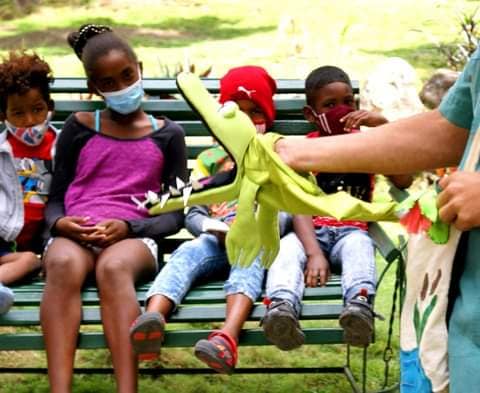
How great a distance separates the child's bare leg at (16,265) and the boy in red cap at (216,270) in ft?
1.81

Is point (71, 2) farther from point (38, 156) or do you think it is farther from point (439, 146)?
point (439, 146)

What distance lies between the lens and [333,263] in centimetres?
393

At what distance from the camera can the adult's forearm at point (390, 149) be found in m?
2.22

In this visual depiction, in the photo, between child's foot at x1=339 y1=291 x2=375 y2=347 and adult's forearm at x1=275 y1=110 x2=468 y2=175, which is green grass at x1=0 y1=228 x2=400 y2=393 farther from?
adult's forearm at x1=275 y1=110 x2=468 y2=175

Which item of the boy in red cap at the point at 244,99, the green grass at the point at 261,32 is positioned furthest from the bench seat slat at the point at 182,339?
the green grass at the point at 261,32

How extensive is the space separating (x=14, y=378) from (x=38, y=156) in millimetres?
1067

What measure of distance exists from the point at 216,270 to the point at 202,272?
0.08m

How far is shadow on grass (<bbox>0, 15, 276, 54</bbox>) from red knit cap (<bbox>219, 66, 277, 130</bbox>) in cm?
923

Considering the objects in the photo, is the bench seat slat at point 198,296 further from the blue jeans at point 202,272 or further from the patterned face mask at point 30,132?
the patterned face mask at point 30,132

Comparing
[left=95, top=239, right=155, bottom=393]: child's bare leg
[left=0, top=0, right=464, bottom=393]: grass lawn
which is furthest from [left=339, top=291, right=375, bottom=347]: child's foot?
[left=0, top=0, right=464, bottom=393]: grass lawn

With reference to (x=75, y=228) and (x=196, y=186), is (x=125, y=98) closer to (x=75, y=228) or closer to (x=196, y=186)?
(x=75, y=228)

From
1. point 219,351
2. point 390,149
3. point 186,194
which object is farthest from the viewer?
point 219,351

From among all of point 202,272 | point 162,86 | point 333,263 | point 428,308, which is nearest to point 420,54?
point 162,86

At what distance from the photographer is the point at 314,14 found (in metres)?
14.9
